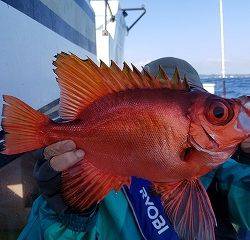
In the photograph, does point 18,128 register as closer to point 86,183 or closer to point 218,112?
point 86,183

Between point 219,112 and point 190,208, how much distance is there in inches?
15.6

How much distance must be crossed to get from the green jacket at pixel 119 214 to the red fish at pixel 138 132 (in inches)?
28.8

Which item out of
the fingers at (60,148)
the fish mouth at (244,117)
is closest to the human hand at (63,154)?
the fingers at (60,148)

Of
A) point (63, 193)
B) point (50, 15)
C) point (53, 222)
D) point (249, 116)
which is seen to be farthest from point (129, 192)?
point (50, 15)

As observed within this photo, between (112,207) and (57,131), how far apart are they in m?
1.09

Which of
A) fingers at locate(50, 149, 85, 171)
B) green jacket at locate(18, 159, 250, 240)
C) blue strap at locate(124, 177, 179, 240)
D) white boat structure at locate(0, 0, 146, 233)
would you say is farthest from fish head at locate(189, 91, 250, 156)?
white boat structure at locate(0, 0, 146, 233)

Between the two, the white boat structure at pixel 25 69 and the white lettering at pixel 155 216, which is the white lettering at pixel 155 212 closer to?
the white lettering at pixel 155 216

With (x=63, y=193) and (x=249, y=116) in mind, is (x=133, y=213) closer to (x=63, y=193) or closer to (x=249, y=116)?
(x=63, y=193)

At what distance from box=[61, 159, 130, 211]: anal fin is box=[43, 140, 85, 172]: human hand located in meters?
0.03

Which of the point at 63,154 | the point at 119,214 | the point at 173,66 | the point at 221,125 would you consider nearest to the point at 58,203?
the point at 119,214

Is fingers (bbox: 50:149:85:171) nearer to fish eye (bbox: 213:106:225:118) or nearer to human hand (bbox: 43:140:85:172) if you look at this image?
human hand (bbox: 43:140:85:172)

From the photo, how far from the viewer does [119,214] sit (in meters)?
2.52

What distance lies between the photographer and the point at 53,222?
225 cm

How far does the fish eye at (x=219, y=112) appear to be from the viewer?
1297 millimetres
